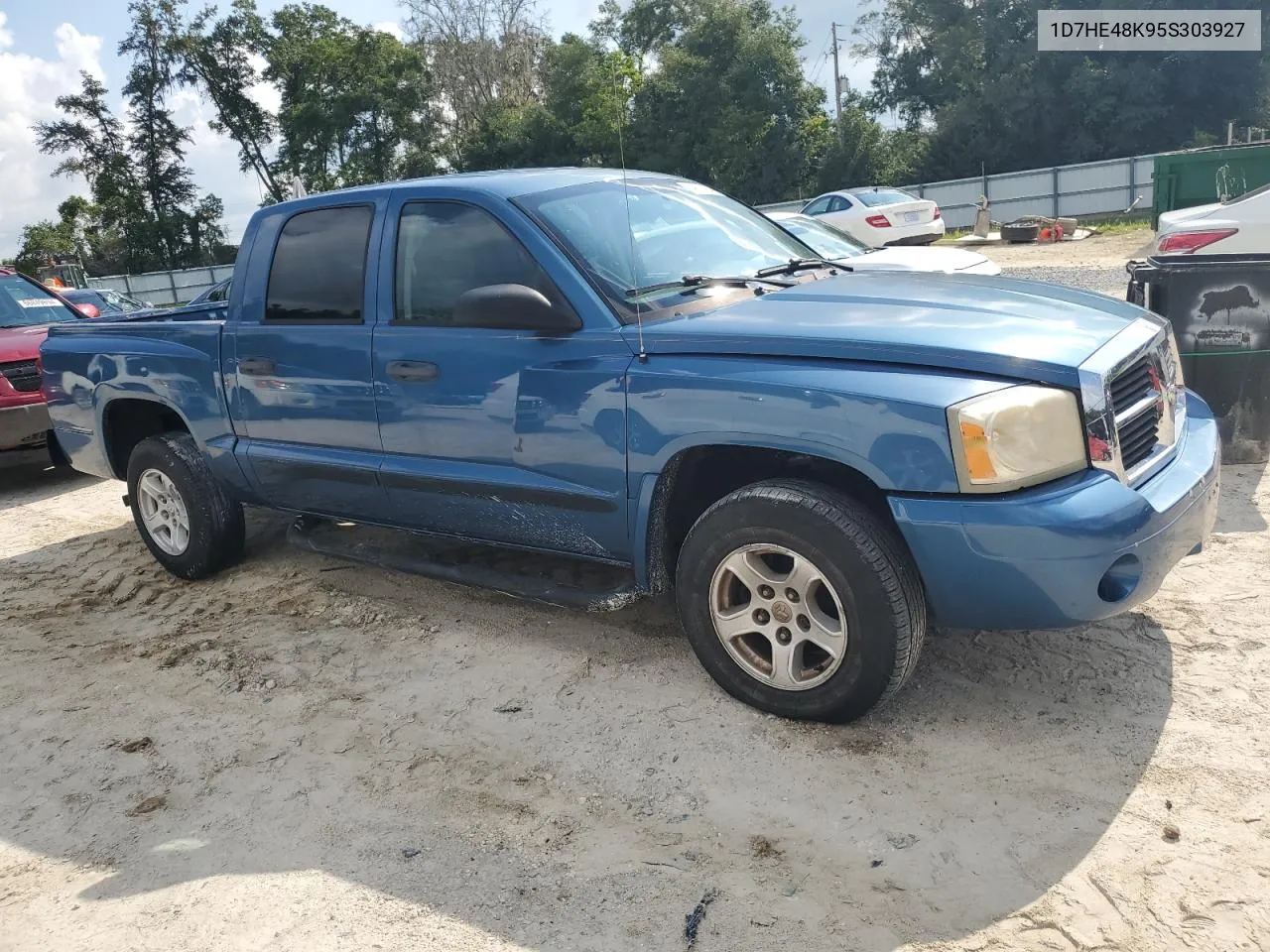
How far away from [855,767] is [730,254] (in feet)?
6.62

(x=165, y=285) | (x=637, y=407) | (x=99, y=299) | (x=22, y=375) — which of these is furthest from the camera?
(x=165, y=285)

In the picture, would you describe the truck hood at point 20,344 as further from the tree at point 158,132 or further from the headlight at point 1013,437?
the tree at point 158,132

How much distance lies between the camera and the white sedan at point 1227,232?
22.8ft

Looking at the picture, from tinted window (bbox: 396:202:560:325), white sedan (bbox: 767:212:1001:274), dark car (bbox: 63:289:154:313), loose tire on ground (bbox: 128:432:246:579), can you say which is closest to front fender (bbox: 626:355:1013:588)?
tinted window (bbox: 396:202:560:325)

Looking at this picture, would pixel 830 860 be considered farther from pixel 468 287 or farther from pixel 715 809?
pixel 468 287

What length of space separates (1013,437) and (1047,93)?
38237 mm

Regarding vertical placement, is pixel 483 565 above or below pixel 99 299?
below

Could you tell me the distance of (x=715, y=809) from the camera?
302 centimetres

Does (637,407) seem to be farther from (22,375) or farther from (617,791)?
(22,375)

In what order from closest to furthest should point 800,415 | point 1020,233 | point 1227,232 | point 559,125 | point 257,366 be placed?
point 800,415, point 257,366, point 1227,232, point 1020,233, point 559,125

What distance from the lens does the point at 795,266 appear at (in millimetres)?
4105

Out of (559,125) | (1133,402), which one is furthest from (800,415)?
(559,125)

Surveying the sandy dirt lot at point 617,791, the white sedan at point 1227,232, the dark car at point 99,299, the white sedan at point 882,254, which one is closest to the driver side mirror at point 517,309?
the sandy dirt lot at point 617,791

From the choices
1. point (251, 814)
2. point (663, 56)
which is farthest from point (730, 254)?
point (663, 56)
